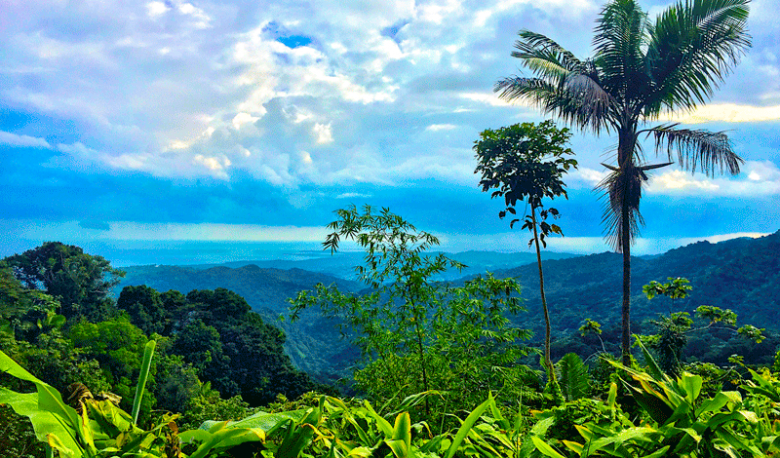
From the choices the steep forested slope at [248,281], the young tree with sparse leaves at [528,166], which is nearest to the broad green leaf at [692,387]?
the young tree with sparse leaves at [528,166]

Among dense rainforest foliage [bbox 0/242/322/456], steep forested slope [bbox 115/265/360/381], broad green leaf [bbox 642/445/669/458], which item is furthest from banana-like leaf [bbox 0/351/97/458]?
steep forested slope [bbox 115/265/360/381]

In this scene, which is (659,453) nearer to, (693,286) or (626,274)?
(626,274)

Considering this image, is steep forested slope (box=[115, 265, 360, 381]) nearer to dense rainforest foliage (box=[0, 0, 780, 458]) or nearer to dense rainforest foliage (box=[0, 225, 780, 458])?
dense rainforest foliage (box=[0, 0, 780, 458])

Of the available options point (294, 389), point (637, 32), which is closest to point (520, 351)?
point (637, 32)

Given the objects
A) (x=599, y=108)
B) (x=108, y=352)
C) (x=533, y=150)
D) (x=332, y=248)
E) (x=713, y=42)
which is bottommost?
(x=108, y=352)

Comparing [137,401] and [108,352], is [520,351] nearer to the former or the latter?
[137,401]

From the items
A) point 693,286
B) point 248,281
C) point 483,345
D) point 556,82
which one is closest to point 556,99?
point 556,82

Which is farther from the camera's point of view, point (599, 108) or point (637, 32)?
point (637, 32)

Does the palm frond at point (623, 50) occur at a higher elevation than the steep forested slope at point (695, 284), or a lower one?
higher

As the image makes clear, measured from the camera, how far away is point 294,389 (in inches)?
722

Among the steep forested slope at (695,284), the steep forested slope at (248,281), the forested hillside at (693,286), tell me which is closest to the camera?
the forested hillside at (693,286)

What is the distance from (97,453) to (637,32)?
806 centimetres

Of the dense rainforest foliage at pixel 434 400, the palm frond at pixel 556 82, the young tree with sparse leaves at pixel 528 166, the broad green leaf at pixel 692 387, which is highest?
the palm frond at pixel 556 82

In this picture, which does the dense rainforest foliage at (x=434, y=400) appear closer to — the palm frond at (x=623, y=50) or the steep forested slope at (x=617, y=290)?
the palm frond at (x=623, y=50)
